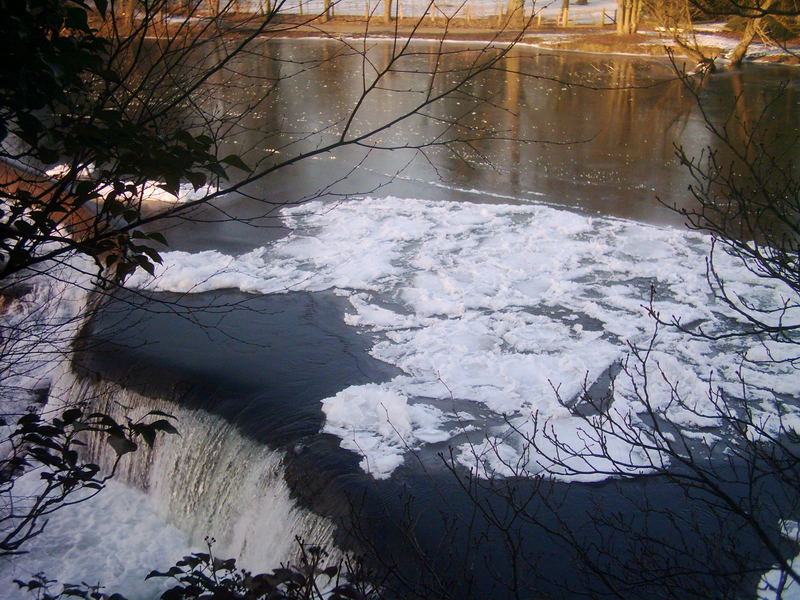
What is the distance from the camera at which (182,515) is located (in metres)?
6.41

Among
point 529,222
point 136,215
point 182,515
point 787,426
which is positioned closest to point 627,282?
point 529,222

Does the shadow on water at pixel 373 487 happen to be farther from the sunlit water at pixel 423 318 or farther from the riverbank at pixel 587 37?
the riverbank at pixel 587 37

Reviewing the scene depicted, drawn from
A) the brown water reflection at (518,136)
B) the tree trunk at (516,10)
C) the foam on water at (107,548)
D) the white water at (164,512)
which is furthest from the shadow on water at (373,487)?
the brown water reflection at (518,136)

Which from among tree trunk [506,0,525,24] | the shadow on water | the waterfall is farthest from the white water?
tree trunk [506,0,525,24]

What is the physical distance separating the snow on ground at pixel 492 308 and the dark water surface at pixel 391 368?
32 centimetres

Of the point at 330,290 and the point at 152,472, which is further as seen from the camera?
the point at 330,290

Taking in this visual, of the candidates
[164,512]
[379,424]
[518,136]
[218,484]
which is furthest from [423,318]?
[518,136]

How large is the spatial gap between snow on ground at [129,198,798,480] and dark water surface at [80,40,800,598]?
32 cm

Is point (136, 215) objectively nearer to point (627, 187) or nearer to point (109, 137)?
point (109, 137)

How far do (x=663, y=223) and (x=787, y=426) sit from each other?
5.25 m

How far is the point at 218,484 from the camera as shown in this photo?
6.10 m

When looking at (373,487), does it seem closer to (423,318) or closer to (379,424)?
(379,424)

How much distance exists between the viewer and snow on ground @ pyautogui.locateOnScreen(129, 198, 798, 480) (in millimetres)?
6270

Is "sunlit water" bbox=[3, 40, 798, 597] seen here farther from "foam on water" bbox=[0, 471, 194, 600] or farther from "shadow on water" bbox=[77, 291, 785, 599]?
"foam on water" bbox=[0, 471, 194, 600]
